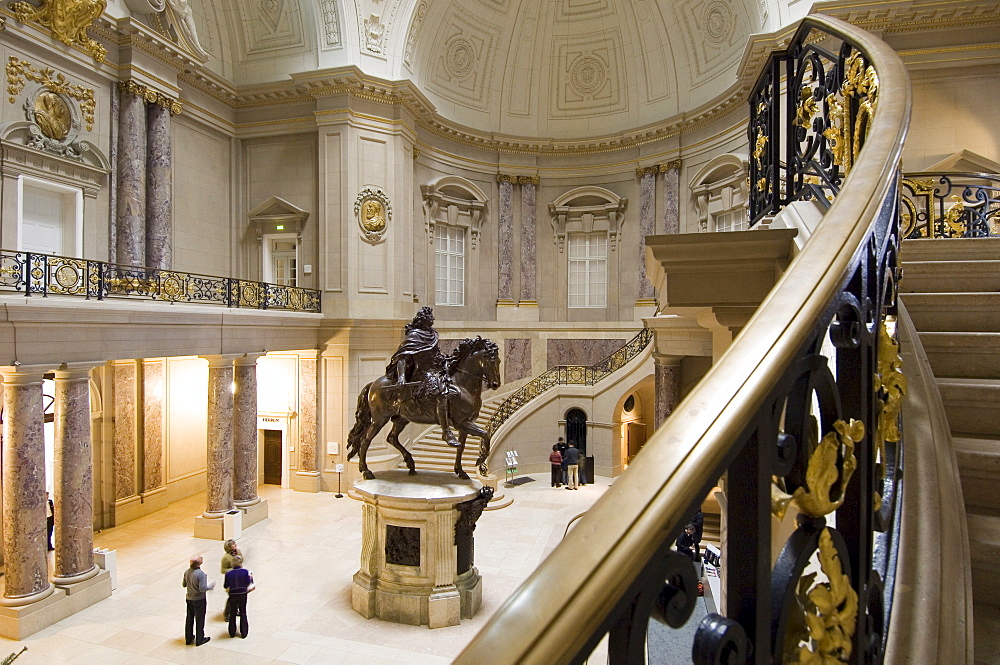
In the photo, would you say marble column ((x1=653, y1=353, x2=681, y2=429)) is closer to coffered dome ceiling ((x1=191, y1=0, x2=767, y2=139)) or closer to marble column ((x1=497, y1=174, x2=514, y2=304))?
coffered dome ceiling ((x1=191, y1=0, x2=767, y2=139))

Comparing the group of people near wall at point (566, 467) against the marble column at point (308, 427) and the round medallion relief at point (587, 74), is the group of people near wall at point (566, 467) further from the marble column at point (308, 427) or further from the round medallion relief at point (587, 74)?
the round medallion relief at point (587, 74)

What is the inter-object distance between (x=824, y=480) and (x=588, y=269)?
72.5 ft

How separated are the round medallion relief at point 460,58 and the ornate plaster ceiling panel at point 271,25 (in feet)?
17.3

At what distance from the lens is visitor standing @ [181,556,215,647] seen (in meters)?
8.61

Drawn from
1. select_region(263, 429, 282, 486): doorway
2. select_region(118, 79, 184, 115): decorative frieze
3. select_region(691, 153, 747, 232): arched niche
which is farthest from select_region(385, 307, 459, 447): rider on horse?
select_region(691, 153, 747, 232): arched niche

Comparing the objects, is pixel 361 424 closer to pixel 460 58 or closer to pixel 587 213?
pixel 587 213

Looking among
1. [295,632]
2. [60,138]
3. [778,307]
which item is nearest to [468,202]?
[60,138]

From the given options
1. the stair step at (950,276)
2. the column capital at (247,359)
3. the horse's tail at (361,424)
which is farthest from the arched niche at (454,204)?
the stair step at (950,276)

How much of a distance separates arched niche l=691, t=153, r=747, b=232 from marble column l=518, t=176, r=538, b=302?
587 centimetres

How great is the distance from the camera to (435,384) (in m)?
9.83

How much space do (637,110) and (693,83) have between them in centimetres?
232

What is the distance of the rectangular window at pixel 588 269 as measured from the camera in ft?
75.0

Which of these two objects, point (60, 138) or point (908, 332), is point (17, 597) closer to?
point (60, 138)

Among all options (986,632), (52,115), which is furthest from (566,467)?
(986,632)
